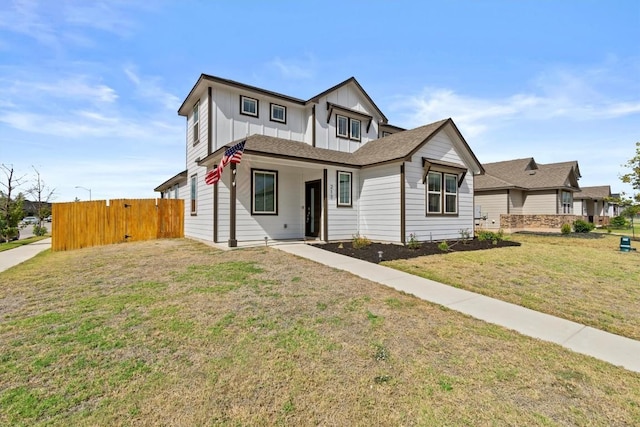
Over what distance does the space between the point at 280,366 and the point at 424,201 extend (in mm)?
10467

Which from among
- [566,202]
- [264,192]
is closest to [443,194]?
[264,192]

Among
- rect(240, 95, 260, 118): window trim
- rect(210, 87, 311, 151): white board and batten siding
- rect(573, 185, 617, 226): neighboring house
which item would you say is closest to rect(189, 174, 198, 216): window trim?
rect(210, 87, 311, 151): white board and batten siding

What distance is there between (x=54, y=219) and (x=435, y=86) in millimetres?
17719

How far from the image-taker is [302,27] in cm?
965

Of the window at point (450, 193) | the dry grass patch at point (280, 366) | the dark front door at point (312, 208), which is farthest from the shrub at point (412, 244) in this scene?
the dry grass patch at point (280, 366)

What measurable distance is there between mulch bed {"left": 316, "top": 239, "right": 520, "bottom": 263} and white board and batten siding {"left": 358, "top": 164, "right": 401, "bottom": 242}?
0.84m

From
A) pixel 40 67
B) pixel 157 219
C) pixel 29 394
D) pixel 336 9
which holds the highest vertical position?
pixel 336 9

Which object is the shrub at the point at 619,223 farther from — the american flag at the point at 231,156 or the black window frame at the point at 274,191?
the american flag at the point at 231,156

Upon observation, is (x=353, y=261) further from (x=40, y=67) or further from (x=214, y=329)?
(x=40, y=67)

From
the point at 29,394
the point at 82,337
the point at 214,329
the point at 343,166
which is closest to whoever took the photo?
the point at 29,394

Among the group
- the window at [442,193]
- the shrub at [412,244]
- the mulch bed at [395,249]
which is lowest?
the mulch bed at [395,249]

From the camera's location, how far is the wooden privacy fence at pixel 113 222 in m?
12.5

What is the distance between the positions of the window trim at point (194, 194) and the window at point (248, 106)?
3780 millimetres

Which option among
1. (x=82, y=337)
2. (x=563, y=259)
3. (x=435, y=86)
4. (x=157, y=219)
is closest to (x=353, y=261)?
(x=82, y=337)
